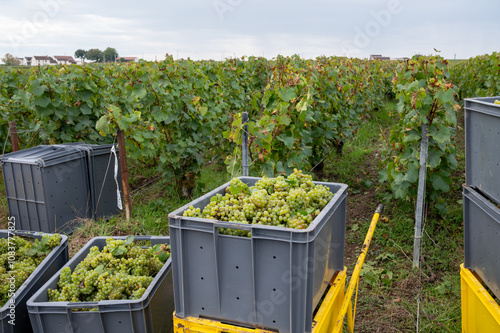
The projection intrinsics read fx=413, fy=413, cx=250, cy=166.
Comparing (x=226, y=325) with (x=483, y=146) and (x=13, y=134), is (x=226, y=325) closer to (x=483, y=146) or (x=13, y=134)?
(x=483, y=146)

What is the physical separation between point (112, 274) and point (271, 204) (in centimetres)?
123

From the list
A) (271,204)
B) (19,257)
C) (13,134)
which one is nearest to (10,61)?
(13,134)

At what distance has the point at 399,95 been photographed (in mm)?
4266

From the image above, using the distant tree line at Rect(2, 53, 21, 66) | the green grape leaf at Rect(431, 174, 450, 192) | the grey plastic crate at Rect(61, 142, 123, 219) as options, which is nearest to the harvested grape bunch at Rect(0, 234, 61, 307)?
the grey plastic crate at Rect(61, 142, 123, 219)

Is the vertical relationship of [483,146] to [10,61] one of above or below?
below

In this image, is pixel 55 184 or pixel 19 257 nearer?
pixel 19 257

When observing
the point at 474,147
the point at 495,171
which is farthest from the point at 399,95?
the point at 495,171

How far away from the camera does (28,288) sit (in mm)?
2525

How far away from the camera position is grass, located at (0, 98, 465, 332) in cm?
326

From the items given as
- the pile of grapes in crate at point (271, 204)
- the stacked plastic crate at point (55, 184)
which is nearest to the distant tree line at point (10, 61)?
the stacked plastic crate at point (55, 184)

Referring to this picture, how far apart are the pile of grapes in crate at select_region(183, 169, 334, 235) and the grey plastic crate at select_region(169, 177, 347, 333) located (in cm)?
9

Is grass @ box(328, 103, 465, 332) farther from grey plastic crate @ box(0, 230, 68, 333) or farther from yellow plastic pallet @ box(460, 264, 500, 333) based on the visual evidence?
grey plastic crate @ box(0, 230, 68, 333)

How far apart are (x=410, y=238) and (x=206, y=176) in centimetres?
366

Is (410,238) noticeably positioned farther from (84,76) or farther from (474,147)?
(84,76)
